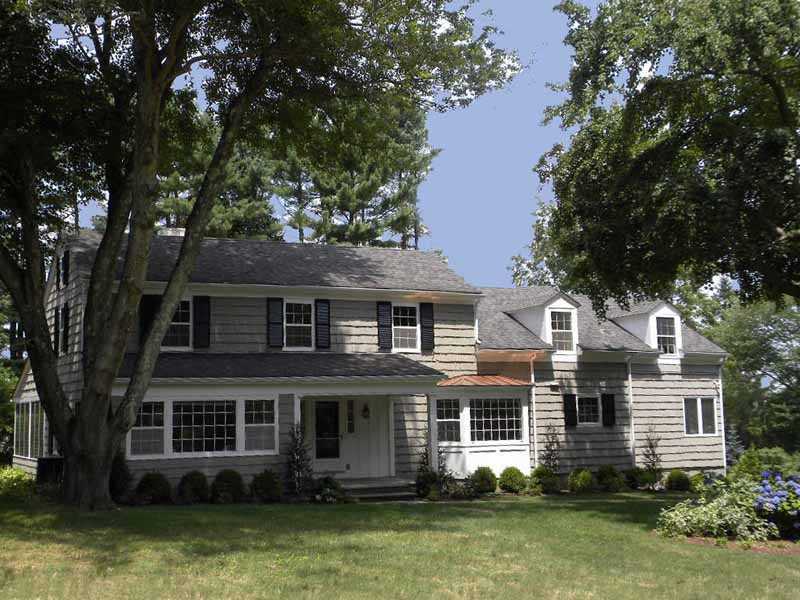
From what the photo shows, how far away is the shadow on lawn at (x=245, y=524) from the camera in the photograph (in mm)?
11578

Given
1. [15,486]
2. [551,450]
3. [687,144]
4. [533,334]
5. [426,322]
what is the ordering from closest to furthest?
[687,144] → [15,486] → [426,322] → [551,450] → [533,334]

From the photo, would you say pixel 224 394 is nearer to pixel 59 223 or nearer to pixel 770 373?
pixel 59 223

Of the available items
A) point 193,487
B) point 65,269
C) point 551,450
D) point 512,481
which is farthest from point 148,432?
point 551,450

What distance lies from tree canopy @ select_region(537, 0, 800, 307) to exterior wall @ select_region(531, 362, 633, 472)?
22.1 feet

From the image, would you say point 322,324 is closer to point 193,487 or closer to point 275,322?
point 275,322

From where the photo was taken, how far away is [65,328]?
22.6 metres

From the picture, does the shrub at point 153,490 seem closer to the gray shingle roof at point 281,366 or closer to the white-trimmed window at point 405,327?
the gray shingle roof at point 281,366

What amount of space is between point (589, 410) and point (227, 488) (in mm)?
11680

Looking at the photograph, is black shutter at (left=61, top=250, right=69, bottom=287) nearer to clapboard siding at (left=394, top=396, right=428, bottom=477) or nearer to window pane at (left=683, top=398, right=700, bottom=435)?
clapboard siding at (left=394, top=396, right=428, bottom=477)

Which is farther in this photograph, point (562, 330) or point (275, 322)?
point (562, 330)

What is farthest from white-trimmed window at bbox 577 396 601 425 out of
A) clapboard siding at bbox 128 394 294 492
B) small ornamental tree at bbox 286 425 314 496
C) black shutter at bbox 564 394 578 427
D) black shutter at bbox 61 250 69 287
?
black shutter at bbox 61 250 69 287

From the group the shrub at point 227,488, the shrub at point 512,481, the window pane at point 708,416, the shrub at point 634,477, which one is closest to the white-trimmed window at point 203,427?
the shrub at point 227,488

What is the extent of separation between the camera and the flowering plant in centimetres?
1333

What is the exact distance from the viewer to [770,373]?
4012cm
